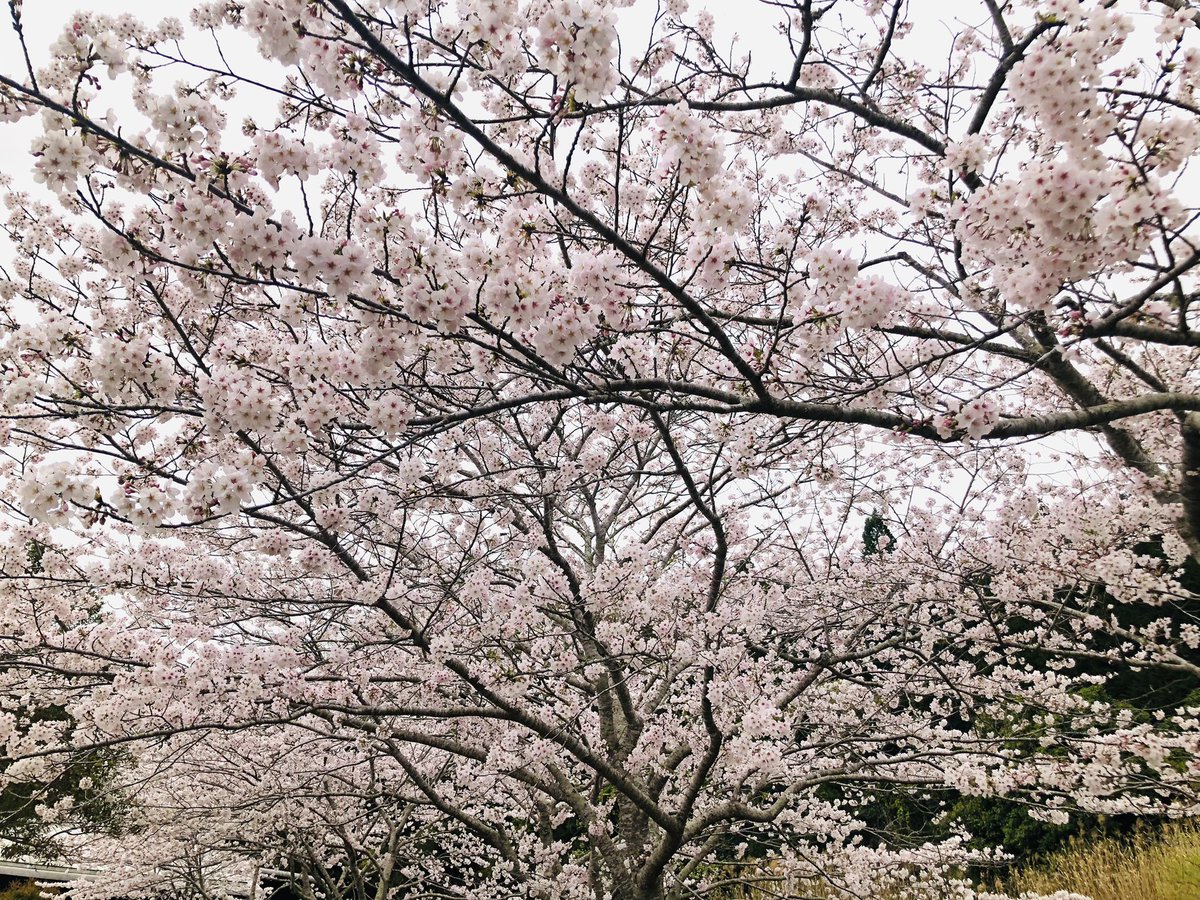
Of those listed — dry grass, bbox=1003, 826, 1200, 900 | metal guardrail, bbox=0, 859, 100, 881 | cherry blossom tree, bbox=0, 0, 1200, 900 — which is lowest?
metal guardrail, bbox=0, 859, 100, 881

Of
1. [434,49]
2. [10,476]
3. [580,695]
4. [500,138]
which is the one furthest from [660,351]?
[10,476]

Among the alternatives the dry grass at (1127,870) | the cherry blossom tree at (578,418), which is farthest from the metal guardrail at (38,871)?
the dry grass at (1127,870)

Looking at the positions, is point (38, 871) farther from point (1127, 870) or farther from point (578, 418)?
point (1127, 870)

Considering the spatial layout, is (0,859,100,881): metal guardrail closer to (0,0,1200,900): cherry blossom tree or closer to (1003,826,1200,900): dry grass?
(0,0,1200,900): cherry blossom tree

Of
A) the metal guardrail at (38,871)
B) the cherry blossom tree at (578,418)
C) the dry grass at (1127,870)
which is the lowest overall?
the metal guardrail at (38,871)

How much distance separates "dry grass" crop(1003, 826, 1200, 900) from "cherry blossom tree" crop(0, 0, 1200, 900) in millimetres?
1935

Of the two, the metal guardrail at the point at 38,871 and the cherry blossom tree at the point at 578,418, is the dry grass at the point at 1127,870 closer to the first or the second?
the cherry blossom tree at the point at 578,418

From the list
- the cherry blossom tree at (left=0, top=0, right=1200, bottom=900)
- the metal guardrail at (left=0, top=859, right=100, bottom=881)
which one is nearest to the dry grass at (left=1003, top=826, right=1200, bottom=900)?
the cherry blossom tree at (left=0, top=0, right=1200, bottom=900)

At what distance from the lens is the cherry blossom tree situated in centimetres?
217

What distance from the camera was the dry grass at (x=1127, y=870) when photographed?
6297 millimetres

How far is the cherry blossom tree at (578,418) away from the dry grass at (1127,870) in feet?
A: 6.35

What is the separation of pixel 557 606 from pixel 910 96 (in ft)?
14.7

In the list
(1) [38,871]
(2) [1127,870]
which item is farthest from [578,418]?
(1) [38,871]

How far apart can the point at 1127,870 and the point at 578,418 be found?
24.5 ft
